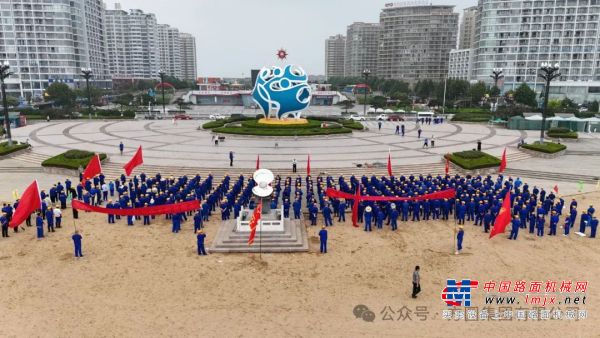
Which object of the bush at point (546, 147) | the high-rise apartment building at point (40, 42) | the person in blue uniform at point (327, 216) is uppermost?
the high-rise apartment building at point (40, 42)

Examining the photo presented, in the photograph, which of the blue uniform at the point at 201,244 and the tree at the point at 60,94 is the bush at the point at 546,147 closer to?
the blue uniform at the point at 201,244

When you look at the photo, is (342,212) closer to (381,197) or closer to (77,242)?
(381,197)

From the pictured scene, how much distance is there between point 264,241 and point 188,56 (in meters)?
181

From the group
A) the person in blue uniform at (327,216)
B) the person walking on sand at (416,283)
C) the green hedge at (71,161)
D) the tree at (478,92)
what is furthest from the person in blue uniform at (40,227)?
the tree at (478,92)

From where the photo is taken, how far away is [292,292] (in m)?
10.4

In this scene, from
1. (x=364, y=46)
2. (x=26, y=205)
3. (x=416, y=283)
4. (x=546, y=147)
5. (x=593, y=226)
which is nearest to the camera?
(x=416, y=283)

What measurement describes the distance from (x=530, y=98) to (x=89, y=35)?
3548 inches

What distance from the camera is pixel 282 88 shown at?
117 feet

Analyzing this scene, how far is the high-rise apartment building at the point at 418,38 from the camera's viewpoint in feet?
384

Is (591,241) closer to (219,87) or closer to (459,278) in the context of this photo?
(459,278)

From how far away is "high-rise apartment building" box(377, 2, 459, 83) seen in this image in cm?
11712

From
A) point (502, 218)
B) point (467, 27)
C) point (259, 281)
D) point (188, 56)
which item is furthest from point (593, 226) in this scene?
point (188, 56)
